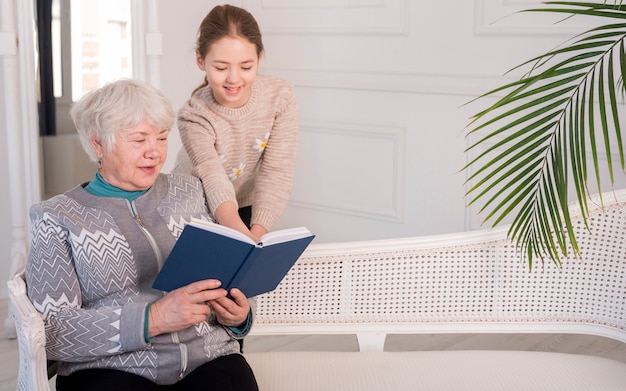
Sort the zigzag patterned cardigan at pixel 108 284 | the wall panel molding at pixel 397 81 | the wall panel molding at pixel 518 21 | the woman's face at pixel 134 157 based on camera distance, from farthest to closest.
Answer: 1. the wall panel molding at pixel 397 81
2. the wall panel molding at pixel 518 21
3. the woman's face at pixel 134 157
4. the zigzag patterned cardigan at pixel 108 284

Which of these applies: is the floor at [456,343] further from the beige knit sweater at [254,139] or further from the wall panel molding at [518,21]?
the wall panel molding at [518,21]

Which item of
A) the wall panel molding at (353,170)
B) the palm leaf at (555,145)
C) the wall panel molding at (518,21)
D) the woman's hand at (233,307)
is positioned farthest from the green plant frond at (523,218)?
the wall panel molding at (353,170)

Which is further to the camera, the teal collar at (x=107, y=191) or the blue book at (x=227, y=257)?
the teal collar at (x=107, y=191)

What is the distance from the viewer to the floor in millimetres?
3162

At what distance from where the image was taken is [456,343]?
322 cm

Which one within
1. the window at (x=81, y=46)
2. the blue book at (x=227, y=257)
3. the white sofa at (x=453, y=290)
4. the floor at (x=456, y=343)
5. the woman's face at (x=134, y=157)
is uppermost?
the window at (x=81, y=46)

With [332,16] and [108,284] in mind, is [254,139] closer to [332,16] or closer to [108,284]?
[108,284]

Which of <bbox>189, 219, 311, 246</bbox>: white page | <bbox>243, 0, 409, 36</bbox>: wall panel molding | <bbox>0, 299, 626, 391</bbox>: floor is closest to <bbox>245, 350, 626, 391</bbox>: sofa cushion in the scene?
<bbox>189, 219, 311, 246</bbox>: white page

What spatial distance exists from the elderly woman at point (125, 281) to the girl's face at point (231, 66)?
0.30m

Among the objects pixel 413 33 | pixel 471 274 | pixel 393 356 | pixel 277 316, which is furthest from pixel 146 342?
pixel 413 33

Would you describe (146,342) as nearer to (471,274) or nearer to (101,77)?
(471,274)

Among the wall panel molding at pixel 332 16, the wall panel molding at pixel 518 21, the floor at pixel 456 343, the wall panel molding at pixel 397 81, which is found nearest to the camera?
the wall panel molding at pixel 518 21

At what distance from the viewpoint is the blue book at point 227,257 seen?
1552 mm

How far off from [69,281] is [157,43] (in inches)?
74.3
